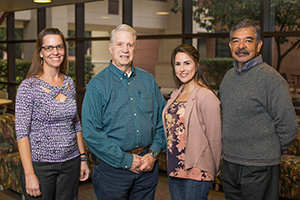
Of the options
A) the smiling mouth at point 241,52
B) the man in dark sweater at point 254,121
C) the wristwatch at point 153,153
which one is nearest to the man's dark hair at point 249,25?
the man in dark sweater at point 254,121

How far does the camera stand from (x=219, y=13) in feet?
16.6

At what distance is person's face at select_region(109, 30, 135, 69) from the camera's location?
7.23 feet

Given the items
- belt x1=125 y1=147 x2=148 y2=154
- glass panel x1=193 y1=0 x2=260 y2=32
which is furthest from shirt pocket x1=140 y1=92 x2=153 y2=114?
glass panel x1=193 y1=0 x2=260 y2=32

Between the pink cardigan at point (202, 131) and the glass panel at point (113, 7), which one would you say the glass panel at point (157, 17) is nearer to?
the glass panel at point (113, 7)

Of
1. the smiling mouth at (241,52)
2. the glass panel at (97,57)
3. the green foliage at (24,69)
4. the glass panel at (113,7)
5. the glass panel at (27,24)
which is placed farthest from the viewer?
the glass panel at (27,24)

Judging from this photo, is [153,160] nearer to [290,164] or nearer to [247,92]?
[247,92]

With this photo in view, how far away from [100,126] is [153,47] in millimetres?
3911

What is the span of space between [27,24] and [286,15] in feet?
20.9

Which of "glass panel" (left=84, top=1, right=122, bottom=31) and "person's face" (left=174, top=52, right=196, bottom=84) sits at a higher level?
"glass panel" (left=84, top=1, right=122, bottom=31)

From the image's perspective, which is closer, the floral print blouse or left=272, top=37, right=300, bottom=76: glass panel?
the floral print blouse

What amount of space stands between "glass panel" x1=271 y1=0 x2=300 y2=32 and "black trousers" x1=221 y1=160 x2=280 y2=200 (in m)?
2.69

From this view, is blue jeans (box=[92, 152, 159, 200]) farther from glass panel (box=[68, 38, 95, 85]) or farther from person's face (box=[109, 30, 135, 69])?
glass panel (box=[68, 38, 95, 85])

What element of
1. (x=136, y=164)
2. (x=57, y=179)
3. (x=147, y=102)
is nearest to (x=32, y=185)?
(x=57, y=179)

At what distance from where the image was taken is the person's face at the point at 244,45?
82.4 inches
